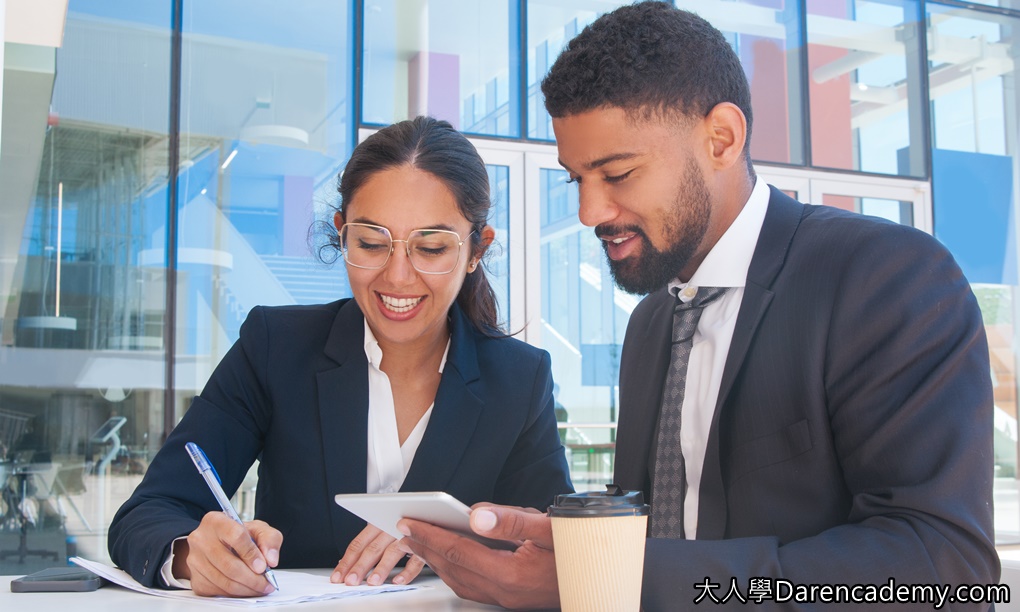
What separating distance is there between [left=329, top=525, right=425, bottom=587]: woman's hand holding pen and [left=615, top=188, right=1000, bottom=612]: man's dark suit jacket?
1.43 ft

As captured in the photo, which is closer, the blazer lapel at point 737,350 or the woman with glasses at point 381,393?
the blazer lapel at point 737,350

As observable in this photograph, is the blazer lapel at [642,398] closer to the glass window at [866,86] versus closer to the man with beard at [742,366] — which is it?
the man with beard at [742,366]

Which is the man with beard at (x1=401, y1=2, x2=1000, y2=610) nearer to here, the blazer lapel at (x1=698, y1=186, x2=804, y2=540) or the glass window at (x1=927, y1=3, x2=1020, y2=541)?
the blazer lapel at (x1=698, y1=186, x2=804, y2=540)

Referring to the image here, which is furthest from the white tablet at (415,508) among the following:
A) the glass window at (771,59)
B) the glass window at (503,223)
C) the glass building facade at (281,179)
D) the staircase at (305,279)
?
the glass window at (771,59)

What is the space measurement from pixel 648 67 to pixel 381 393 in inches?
32.8

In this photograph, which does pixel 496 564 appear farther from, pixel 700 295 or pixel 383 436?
pixel 383 436

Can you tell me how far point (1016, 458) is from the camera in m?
7.67

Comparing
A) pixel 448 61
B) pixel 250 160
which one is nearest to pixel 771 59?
pixel 448 61

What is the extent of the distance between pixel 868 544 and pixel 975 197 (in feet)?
24.8

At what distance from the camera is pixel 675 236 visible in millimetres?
1528

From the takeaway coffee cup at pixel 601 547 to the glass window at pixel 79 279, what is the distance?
509cm

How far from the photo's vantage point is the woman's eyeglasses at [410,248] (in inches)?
72.8

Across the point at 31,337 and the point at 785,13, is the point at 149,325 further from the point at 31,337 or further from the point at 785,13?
the point at 785,13

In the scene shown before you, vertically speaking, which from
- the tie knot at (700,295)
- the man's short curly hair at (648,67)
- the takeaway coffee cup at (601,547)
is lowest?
the takeaway coffee cup at (601,547)
